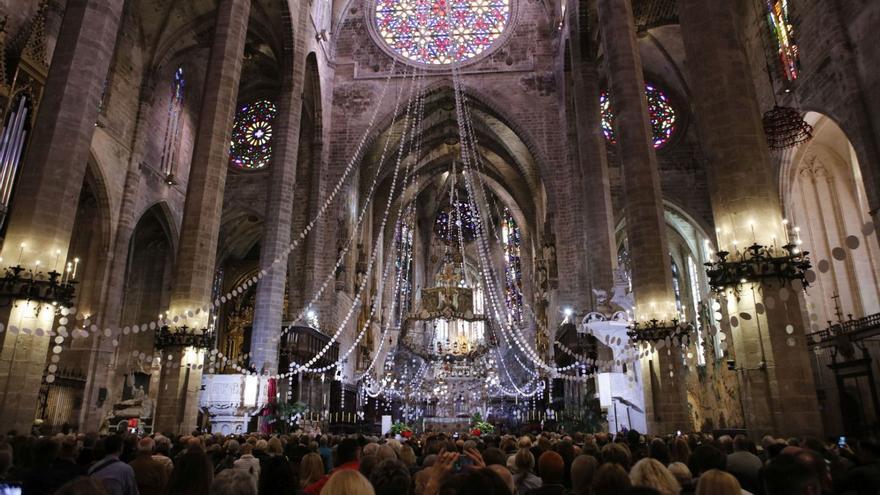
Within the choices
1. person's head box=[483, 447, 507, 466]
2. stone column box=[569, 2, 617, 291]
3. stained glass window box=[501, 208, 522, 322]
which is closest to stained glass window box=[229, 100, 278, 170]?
stone column box=[569, 2, 617, 291]

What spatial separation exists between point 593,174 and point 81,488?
59.0 feet

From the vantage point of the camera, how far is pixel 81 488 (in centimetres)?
205

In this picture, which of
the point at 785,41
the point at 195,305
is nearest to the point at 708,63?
the point at 785,41

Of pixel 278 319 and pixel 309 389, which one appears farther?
pixel 309 389

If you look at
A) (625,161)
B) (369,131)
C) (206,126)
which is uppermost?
(369,131)

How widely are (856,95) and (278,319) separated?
16663 mm

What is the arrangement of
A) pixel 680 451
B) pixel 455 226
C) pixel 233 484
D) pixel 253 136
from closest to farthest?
1. pixel 233 484
2. pixel 680 451
3. pixel 253 136
4. pixel 455 226

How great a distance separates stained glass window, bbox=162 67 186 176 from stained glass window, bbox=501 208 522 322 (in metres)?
22.3

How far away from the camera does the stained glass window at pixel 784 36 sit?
17203mm

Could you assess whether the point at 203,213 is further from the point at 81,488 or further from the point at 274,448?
the point at 81,488

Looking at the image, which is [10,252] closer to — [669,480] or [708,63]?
[669,480]

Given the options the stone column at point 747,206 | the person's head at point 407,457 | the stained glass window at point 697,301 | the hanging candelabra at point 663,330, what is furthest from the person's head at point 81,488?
the stained glass window at point 697,301

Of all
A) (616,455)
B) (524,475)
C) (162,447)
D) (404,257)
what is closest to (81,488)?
(524,475)

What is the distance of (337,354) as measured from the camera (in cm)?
2523
